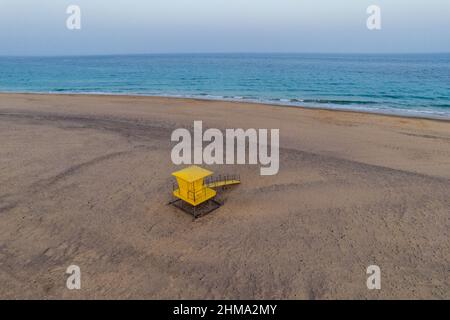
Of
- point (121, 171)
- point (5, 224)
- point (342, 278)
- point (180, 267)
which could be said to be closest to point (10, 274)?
point (5, 224)

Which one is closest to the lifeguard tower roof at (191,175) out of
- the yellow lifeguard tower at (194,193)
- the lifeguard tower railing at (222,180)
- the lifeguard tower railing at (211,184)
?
the yellow lifeguard tower at (194,193)

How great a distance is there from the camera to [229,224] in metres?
8.53

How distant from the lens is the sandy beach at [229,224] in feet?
21.0

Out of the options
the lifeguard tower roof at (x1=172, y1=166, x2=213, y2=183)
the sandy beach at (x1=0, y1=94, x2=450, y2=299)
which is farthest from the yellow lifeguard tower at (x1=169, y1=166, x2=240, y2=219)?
the sandy beach at (x1=0, y1=94, x2=450, y2=299)

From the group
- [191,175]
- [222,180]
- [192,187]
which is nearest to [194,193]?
[192,187]

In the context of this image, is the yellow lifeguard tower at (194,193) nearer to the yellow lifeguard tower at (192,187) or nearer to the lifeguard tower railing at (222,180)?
the yellow lifeguard tower at (192,187)

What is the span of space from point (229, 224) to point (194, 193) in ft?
4.83

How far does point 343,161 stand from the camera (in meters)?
13.2

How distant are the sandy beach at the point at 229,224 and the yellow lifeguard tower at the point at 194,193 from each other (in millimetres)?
485

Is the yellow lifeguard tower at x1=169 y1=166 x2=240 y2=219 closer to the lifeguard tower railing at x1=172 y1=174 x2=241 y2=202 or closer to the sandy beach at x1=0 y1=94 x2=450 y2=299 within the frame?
the lifeguard tower railing at x1=172 y1=174 x2=241 y2=202

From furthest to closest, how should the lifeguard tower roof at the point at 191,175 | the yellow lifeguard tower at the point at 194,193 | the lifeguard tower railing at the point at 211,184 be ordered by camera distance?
the lifeguard tower railing at the point at 211,184
the yellow lifeguard tower at the point at 194,193
the lifeguard tower roof at the point at 191,175

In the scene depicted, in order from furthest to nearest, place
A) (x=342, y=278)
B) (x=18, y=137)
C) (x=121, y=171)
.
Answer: (x=18, y=137) → (x=121, y=171) → (x=342, y=278)

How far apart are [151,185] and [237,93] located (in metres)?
30.9
